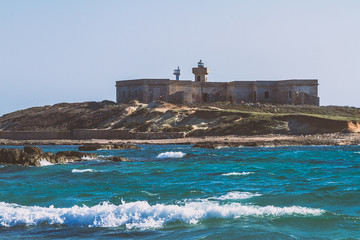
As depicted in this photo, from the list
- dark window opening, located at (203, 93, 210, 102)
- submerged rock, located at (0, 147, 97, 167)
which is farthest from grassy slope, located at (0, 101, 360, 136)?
submerged rock, located at (0, 147, 97, 167)

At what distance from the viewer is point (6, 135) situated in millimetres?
63312

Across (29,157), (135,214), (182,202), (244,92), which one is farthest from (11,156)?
(244,92)

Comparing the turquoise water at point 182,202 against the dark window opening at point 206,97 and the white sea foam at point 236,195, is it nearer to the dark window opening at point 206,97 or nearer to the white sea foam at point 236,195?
the white sea foam at point 236,195

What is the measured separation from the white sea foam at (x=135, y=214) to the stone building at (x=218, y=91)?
2130 inches

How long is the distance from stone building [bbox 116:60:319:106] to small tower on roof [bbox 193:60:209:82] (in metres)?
1.26

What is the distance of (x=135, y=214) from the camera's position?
1435 cm

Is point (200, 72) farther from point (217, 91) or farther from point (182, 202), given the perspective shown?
point (182, 202)

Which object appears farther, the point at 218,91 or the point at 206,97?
the point at 218,91

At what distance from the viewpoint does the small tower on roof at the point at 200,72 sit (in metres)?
76.1

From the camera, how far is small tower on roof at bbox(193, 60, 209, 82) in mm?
76062

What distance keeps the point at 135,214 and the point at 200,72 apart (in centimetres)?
6243

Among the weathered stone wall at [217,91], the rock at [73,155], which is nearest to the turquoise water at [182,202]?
the rock at [73,155]

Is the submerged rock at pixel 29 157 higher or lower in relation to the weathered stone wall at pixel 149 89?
lower

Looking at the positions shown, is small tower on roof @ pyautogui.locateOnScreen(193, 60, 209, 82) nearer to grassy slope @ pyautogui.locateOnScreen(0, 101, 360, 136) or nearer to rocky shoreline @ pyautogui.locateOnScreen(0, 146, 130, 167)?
grassy slope @ pyautogui.locateOnScreen(0, 101, 360, 136)
